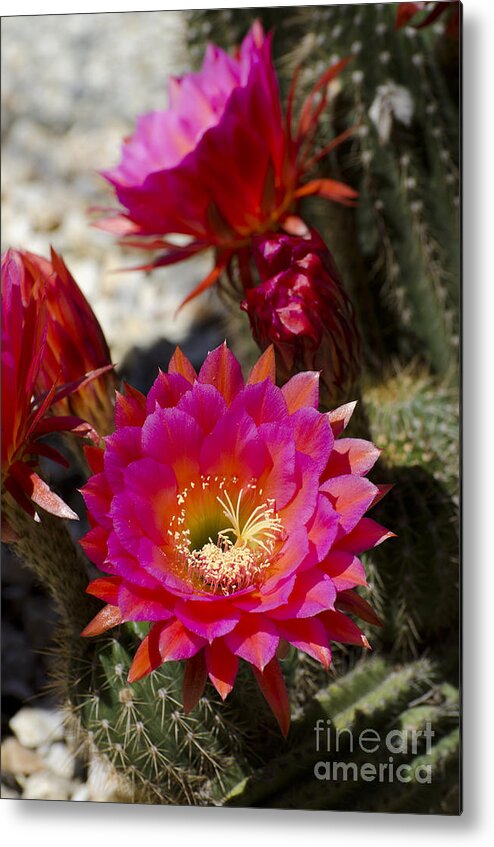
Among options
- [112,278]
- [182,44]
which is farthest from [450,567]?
[182,44]

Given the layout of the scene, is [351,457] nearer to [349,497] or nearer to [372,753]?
[349,497]

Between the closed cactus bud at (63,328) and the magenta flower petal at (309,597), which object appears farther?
the closed cactus bud at (63,328)

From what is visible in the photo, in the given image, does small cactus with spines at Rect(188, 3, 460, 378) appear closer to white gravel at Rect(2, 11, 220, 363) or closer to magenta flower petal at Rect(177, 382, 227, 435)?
white gravel at Rect(2, 11, 220, 363)

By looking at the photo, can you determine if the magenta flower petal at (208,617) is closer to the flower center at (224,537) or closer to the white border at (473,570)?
the flower center at (224,537)

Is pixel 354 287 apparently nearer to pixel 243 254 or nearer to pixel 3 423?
pixel 243 254

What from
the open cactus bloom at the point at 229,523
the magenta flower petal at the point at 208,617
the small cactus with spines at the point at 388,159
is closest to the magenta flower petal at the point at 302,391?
the open cactus bloom at the point at 229,523

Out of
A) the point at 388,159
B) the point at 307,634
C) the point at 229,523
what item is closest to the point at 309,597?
the point at 307,634
